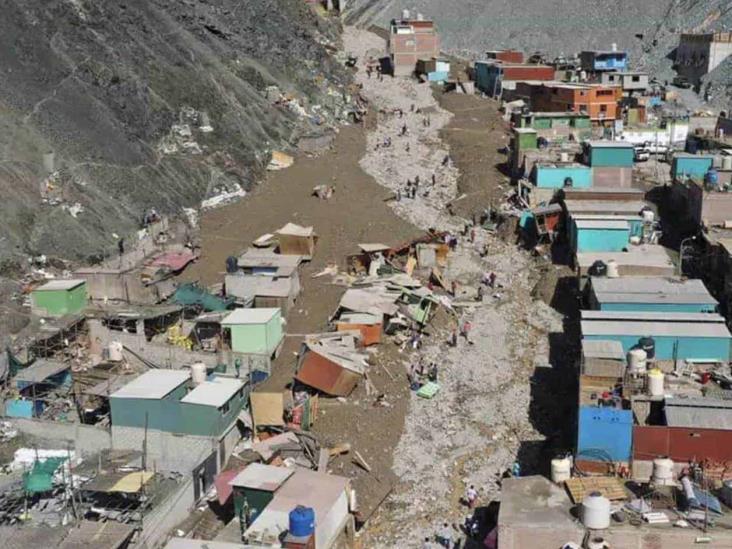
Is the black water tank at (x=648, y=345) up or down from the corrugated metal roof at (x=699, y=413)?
A: up

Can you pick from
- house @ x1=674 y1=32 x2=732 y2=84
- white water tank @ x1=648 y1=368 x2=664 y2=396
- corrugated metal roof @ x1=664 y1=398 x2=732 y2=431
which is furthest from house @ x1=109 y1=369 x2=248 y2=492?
house @ x1=674 y1=32 x2=732 y2=84

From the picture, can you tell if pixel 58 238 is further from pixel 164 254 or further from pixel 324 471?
pixel 324 471

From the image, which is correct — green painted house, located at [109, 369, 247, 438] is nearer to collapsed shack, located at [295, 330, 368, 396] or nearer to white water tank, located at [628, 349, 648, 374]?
collapsed shack, located at [295, 330, 368, 396]

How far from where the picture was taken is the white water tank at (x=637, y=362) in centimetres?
1684

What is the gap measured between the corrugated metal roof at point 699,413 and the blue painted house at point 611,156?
59.8 feet

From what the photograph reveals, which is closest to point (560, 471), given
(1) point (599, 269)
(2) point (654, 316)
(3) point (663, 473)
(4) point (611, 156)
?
(3) point (663, 473)

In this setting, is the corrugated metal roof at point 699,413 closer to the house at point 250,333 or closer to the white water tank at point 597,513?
the white water tank at point 597,513

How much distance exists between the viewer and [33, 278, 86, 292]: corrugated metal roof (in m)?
22.1

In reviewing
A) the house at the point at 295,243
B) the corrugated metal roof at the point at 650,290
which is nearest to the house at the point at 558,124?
the house at the point at 295,243

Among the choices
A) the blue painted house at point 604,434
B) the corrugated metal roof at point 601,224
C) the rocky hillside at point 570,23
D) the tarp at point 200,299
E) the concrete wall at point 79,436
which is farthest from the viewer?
the rocky hillside at point 570,23

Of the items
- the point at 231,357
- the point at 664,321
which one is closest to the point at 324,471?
the point at 231,357

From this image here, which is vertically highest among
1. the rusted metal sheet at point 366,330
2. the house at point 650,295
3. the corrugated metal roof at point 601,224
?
the corrugated metal roof at point 601,224

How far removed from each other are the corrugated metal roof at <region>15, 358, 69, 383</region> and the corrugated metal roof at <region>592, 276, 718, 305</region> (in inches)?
502

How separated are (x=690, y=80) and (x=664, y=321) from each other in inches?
1683
